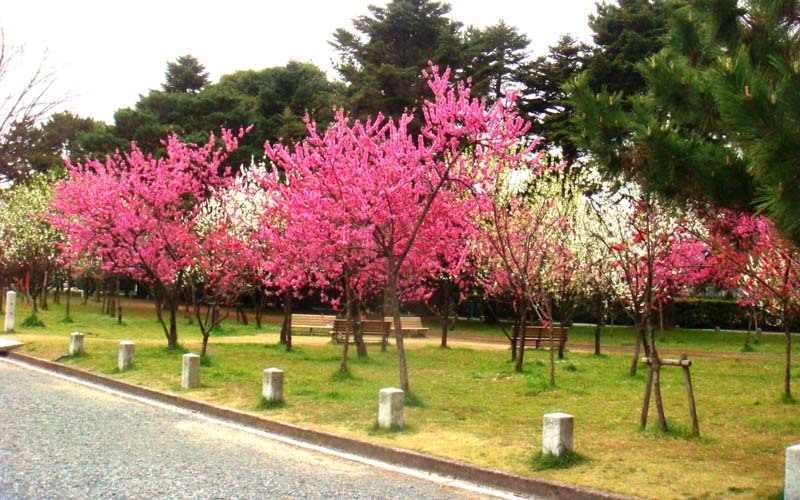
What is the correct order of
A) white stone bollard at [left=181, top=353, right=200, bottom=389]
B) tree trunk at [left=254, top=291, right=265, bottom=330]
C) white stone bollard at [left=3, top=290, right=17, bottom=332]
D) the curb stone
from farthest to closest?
tree trunk at [left=254, top=291, right=265, bottom=330] → white stone bollard at [left=3, top=290, right=17, bottom=332] → white stone bollard at [left=181, top=353, right=200, bottom=389] → the curb stone

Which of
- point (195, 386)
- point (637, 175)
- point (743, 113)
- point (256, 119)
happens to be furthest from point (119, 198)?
point (256, 119)

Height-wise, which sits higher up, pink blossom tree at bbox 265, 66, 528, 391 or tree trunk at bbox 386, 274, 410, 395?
pink blossom tree at bbox 265, 66, 528, 391

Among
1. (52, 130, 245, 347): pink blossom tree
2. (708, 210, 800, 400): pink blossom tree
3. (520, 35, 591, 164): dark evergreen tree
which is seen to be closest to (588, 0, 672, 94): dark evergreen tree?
(520, 35, 591, 164): dark evergreen tree

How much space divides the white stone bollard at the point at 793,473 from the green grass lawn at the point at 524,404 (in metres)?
0.66

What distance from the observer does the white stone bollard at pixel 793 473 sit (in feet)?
21.0

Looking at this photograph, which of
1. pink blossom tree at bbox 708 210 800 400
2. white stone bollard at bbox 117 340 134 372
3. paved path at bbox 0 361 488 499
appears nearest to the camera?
paved path at bbox 0 361 488 499

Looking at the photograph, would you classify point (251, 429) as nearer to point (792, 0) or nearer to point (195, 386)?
point (195, 386)

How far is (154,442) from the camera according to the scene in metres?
9.28

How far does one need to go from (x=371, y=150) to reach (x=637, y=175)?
663 cm

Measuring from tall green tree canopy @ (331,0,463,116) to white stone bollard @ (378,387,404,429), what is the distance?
25311mm

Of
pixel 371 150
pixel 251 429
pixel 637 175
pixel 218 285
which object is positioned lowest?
pixel 251 429

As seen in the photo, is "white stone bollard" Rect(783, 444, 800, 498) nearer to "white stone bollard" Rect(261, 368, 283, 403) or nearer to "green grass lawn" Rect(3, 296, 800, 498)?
"green grass lawn" Rect(3, 296, 800, 498)

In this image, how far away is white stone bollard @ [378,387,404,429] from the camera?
32.8 feet

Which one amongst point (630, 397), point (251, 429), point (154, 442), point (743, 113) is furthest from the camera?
point (630, 397)
